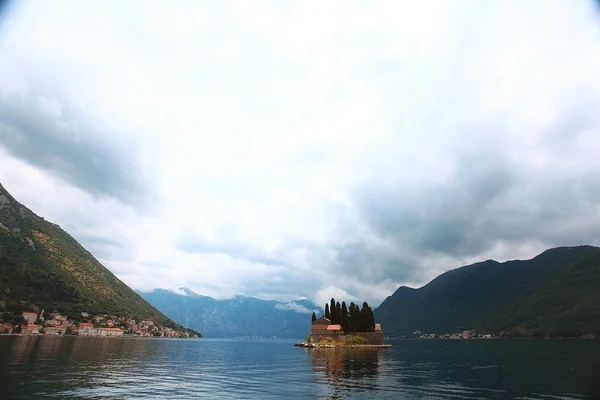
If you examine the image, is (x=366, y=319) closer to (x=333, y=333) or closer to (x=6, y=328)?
(x=333, y=333)

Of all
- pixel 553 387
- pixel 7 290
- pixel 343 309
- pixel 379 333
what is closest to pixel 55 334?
pixel 7 290

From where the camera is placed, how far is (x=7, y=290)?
18775 centimetres

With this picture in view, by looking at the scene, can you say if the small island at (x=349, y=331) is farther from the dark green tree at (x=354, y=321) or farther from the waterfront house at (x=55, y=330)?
the waterfront house at (x=55, y=330)

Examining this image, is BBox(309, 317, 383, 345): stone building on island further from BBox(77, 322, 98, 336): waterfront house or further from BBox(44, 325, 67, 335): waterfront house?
BBox(44, 325, 67, 335): waterfront house

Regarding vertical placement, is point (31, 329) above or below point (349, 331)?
below

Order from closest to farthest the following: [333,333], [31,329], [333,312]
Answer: [333,333] → [333,312] → [31,329]

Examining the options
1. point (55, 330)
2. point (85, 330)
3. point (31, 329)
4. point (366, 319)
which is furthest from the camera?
point (85, 330)

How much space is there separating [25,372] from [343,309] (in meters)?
115

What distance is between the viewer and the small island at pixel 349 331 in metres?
138

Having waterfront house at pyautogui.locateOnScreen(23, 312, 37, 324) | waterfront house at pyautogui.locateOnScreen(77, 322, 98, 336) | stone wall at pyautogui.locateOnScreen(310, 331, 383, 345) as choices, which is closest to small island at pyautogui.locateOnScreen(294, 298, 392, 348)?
stone wall at pyautogui.locateOnScreen(310, 331, 383, 345)

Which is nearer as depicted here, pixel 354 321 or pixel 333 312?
pixel 354 321

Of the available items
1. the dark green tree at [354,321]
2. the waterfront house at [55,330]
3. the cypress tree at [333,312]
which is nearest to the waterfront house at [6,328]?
the waterfront house at [55,330]

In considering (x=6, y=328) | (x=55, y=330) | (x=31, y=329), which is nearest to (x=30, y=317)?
(x=31, y=329)

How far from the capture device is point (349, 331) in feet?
467
